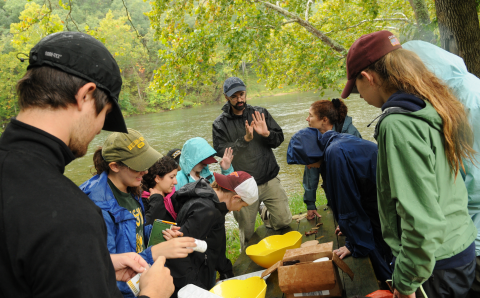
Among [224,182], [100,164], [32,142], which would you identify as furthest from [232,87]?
[32,142]

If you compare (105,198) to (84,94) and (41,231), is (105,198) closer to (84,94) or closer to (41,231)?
(84,94)

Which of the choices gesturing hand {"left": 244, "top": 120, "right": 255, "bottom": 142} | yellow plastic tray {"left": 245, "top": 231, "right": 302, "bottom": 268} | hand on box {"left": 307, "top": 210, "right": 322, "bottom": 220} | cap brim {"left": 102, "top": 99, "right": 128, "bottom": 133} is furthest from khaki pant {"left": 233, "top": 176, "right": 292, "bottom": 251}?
cap brim {"left": 102, "top": 99, "right": 128, "bottom": 133}

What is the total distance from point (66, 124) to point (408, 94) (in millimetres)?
1299

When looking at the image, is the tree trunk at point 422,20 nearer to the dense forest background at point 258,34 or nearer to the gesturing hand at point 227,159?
the dense forest background at point 258,34

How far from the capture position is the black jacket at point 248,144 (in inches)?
157

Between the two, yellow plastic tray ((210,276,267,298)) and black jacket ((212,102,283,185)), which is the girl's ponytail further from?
black jacket ((212,102,283,185))

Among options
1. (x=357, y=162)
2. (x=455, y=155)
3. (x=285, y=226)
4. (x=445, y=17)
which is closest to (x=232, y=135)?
(x=285, y=226)

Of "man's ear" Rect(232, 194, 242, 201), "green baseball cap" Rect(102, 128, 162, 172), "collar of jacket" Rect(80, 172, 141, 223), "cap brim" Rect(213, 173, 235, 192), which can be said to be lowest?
→ "man's ear" Rect(232, 194, 242, 201)

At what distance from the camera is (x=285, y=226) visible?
3564 millimetres

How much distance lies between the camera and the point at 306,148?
2.73 meters

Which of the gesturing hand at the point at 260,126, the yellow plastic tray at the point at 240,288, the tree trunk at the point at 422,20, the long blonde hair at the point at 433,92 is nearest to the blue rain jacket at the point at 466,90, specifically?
the long blonde hair at the point at 433,92

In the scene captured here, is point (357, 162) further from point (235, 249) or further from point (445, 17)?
point (235, 249)

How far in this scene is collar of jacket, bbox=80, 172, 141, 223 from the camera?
1927 millimetres

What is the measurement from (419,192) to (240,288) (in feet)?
4.91
